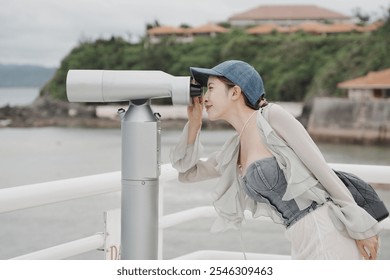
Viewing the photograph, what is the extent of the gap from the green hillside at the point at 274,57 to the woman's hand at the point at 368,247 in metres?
33.3

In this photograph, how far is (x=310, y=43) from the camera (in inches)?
1532

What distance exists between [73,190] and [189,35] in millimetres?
43443

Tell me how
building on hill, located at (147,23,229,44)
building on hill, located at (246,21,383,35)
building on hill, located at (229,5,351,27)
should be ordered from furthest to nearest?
building on hill, located at (229,5,351,27) → building on hill, located at (147,23,229,44) → building on hill, located at (246,21,383,35)

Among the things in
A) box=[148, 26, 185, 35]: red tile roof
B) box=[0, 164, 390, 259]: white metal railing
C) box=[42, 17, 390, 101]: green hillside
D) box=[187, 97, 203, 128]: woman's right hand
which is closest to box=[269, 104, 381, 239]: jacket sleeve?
box=[187, 97, 203, 128]: woman's right hand

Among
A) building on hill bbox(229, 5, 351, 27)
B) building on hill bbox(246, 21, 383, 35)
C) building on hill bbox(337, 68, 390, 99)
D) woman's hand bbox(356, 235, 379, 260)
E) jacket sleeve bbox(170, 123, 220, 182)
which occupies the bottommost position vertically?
woman's hand bbox(356, 235, 379, 260)

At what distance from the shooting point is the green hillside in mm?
35594

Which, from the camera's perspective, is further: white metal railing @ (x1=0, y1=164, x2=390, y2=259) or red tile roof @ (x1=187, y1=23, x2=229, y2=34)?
red tile roof @ (x1=187, y1=23, x2=229, y2=34)

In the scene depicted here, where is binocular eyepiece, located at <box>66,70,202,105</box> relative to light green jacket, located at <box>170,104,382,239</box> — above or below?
above

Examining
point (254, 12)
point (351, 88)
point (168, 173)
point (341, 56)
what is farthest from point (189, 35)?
point (168, 173)

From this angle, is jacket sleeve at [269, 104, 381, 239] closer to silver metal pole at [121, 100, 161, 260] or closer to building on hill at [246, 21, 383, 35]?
silver metal pole at [121, 100, 161, 260]

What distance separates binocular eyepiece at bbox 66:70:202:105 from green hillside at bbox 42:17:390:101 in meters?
33.4

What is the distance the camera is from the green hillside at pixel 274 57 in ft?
117

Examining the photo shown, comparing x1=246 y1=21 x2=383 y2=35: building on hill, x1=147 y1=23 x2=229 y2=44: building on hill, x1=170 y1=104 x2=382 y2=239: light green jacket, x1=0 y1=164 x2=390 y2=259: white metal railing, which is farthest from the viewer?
x1=147 y1=23 x2=229 y2=44: building on hill

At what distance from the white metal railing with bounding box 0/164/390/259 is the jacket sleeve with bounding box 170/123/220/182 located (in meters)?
0.24
